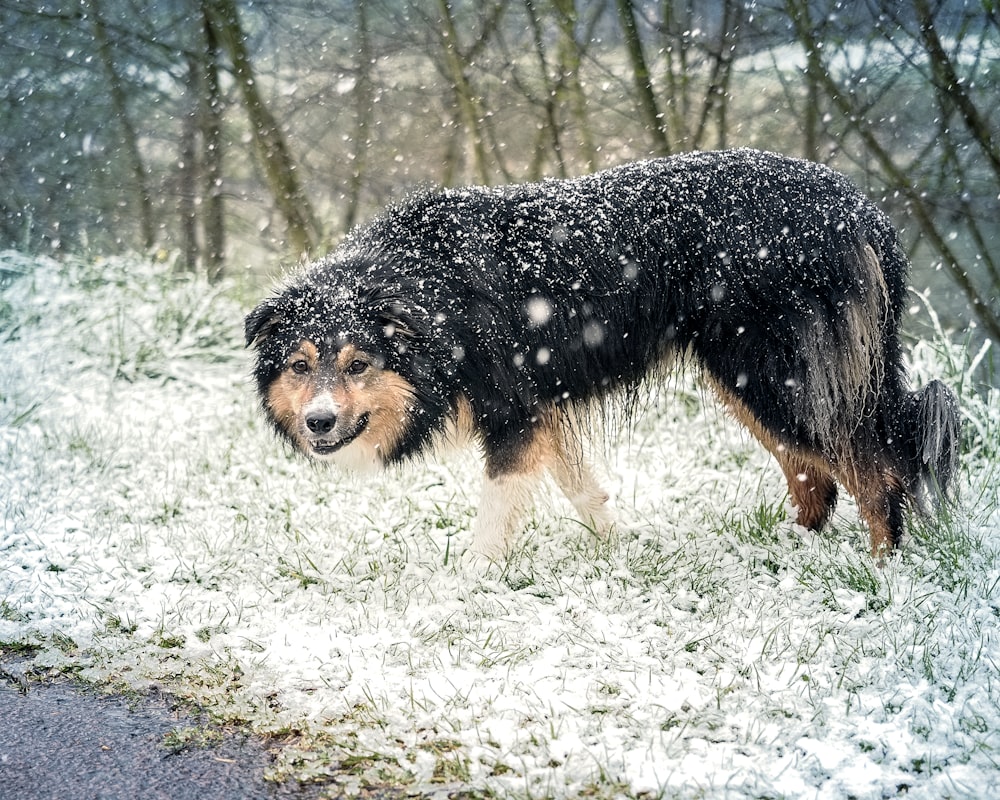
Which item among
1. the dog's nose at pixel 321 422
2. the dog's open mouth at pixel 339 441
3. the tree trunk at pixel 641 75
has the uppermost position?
the tree trunk at pixel 641 75

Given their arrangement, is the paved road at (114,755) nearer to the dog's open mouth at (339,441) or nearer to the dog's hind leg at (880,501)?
the dog's open mouth at (339,441)

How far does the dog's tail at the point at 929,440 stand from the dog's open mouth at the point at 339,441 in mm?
2252

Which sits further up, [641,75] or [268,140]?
[268,140]

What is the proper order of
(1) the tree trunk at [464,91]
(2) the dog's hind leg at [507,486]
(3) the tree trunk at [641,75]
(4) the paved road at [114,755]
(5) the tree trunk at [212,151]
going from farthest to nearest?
(5) the tree trunk at [212,151]
(1) the tree trunk at [464,91]
(3) the tree trunk at [641,75]
(2) the dog's hind leg at [507,486]
(4) the paved road at [114,755]

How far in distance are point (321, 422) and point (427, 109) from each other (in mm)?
5645

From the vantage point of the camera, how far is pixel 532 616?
336cm

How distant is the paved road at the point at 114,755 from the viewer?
7.67 ft

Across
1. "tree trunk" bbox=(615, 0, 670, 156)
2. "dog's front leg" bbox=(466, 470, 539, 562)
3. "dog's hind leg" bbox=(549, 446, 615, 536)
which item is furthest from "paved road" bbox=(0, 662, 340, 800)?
"tree trunk" bbox=(615, 0, 670, 156)

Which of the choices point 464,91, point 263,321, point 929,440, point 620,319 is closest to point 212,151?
point 464,91

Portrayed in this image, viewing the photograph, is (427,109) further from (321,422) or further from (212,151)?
(321,422)

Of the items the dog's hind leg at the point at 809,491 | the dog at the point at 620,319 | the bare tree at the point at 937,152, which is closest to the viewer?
the dog at the point at 620,319

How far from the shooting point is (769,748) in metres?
2.47

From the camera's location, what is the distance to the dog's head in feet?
11.3

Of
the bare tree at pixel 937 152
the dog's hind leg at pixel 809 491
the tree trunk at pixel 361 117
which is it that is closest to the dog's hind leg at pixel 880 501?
the dog's hind leg at pixel 809 491
